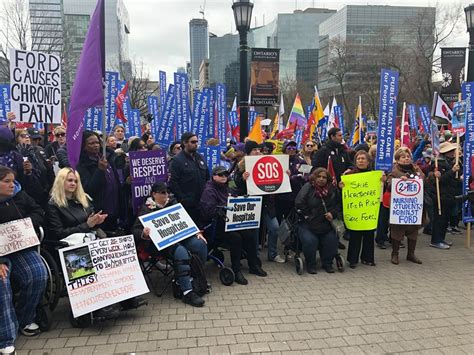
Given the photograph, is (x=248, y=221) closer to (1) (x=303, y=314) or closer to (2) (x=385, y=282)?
(1) (x=303, y=314)

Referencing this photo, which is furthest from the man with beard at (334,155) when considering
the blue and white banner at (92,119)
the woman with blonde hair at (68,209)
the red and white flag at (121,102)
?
the red and white flag at (121,102)

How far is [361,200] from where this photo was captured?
253 inches

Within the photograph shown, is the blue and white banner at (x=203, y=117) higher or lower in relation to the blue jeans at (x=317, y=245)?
higher

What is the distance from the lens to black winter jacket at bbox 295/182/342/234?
20.4ft

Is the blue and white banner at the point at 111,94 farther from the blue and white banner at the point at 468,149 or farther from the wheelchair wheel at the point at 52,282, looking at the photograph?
the blue and white banner at the point at 468,149

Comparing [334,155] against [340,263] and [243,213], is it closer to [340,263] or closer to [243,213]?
[340,263]

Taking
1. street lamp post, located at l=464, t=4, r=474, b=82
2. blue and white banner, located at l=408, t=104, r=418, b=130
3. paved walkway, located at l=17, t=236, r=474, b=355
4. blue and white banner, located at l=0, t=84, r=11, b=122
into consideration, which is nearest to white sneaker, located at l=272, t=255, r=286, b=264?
paved walkway, located at l=17, t=236, r=474, b=355

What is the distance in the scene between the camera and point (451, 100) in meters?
13.6

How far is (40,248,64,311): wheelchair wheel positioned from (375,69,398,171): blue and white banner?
5414mm

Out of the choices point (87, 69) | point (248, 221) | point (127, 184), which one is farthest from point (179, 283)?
point (87, 69)

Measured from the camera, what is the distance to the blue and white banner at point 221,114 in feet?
34.0

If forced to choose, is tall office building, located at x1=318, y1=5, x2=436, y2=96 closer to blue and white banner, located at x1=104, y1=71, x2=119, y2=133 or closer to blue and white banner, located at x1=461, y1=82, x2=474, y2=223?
blue and white banner, located at x1=461, y1=82, x2=474, y2=223

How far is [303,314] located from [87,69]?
13.3ft

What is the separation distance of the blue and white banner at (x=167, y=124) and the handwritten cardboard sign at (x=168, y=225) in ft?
17.3
